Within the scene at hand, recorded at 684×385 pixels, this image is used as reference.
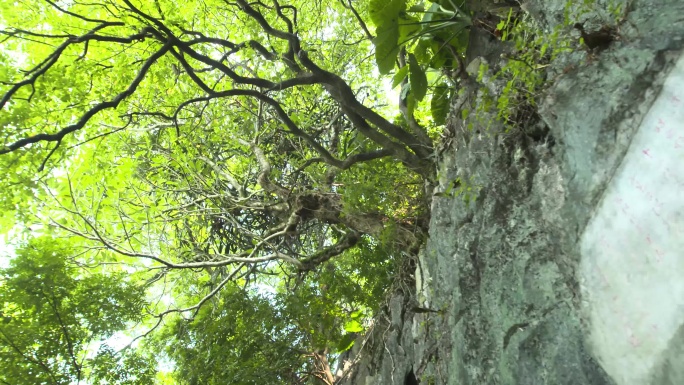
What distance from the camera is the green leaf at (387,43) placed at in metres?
3.69

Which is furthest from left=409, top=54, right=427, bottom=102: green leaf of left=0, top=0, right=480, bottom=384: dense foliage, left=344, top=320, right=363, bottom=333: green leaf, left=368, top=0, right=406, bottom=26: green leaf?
left=344, top=320, right=363, bottom=333: green leaf

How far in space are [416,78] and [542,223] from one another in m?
1.84

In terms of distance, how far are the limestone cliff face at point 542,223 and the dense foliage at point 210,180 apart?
42.4 inches

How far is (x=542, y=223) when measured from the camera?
2.61 meters

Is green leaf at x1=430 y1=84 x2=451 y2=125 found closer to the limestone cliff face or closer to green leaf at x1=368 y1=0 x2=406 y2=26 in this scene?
the limestone cliff face

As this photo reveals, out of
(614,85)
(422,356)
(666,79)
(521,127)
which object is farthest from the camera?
(422,356)

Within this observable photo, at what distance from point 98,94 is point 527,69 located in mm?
4698

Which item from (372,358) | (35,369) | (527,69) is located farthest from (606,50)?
(35,369)

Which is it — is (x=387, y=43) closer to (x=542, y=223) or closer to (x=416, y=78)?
(x=416, y=78)

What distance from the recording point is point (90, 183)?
561 cm

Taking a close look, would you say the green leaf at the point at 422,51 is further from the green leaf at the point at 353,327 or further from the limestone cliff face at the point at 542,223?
the green leaf at the point at 353,327

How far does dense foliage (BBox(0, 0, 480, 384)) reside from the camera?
4559mm

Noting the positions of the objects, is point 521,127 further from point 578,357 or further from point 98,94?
point 98,94

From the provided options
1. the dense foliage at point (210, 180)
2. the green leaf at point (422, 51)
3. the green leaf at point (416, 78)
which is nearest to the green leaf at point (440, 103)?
the dense foliage at point (210, 180)
